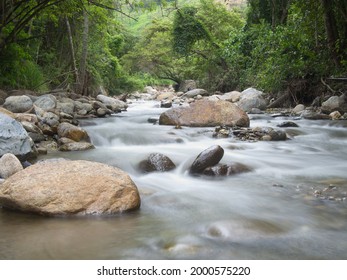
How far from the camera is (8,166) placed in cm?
411

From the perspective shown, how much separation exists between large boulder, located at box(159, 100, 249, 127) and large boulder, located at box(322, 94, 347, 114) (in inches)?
130

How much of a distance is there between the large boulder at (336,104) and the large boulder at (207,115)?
3292 millimetres

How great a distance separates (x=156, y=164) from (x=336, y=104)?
7799 mm

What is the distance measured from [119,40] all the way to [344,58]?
20322 mm

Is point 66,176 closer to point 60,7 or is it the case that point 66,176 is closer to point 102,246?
point 102,246

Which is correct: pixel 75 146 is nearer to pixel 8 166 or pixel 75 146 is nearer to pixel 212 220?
pixel 8 166

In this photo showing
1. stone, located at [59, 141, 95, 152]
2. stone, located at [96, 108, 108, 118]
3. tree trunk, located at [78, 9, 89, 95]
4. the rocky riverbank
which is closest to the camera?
the rocky riverbank

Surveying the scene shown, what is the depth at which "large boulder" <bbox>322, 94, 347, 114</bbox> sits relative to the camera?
1075 cm

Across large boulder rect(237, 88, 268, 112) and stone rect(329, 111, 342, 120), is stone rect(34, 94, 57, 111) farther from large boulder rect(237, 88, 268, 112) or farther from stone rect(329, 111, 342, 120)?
stone rect(329, 111, 342, 120)

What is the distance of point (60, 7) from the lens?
9.04m

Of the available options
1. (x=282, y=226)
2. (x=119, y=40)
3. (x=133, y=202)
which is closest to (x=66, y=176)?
(x=133, y=202)

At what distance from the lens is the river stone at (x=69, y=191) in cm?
321

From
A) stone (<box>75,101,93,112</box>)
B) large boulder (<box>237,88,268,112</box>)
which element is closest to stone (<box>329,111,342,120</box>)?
large boulder (<box>237,88,268,112</box>)

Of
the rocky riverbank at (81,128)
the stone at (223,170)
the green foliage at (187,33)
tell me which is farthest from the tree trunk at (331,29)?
the green foliage at (187,33)
